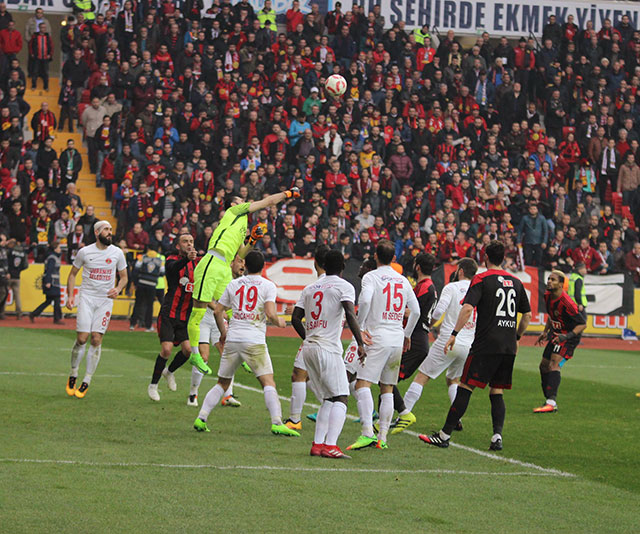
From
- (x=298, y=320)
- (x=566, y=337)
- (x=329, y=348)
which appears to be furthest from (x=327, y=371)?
(x=566, y=337)

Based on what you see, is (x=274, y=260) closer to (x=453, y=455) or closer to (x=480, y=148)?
(x=480, y=148)

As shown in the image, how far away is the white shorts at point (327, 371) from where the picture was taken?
397 inches

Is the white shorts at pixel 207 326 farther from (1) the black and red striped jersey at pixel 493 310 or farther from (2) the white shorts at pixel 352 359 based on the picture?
(1) the black and red striped jersey at pixel 493 310

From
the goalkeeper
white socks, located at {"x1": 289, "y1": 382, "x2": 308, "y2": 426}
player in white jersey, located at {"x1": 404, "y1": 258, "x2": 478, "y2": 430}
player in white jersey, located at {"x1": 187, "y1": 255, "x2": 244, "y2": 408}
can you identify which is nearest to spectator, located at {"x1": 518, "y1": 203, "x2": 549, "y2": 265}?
player in white jersey, located at {"x1": 187, "y1": 255, "x2": 244, "y2": 408}

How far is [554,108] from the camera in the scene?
33.3 m

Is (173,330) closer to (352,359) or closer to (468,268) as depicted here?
(352,359)

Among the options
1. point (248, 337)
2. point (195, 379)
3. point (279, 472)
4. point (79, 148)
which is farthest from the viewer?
point (79, 148)

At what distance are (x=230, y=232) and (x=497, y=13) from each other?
2532 centimetres

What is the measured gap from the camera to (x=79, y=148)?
30.6m

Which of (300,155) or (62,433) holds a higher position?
(300,155)

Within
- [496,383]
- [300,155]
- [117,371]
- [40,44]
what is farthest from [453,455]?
[40,44]

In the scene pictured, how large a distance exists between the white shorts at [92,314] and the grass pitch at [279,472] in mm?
921

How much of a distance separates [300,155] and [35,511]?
72.0 feet

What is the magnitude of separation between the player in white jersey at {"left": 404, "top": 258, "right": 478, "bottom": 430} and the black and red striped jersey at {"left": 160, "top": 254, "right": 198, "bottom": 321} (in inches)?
126
